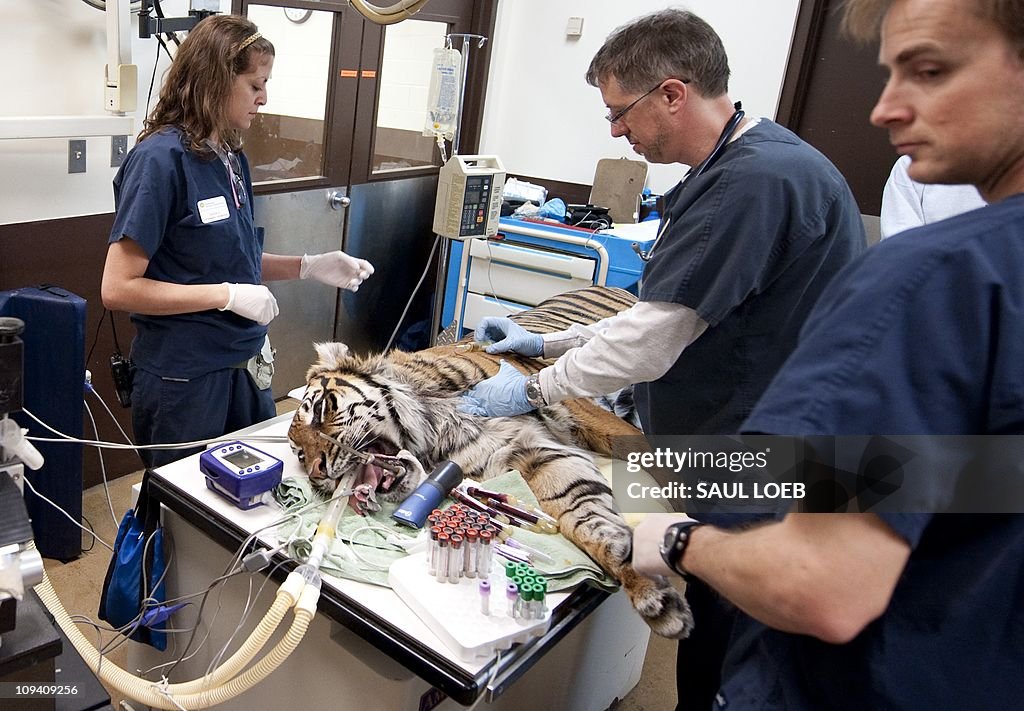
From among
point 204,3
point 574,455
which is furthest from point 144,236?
point 204,3

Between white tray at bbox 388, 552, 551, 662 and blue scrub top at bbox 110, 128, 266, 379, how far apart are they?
36.9 inches

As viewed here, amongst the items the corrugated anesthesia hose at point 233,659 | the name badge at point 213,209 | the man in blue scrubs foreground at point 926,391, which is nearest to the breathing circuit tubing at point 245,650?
the corrugated anesthesia hose at point 233,659

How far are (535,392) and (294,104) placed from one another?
242 cm

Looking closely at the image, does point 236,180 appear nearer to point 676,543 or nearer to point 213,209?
point 213,209


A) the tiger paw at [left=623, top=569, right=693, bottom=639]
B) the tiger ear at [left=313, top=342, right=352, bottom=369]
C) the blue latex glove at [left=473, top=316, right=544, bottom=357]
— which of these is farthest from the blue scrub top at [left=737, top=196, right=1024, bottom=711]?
the blue latex glove at [left=473, top=316, right=544, bottom=357]

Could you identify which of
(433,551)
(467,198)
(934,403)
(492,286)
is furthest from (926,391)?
(492,286)

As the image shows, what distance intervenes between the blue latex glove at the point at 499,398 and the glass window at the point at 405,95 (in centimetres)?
240

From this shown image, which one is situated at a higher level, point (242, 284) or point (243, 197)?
point (243, 197)

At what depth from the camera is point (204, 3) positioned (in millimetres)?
2658

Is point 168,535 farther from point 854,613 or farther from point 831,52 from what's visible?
point 831,52

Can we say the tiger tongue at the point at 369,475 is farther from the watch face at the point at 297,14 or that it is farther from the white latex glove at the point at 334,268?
the watch face at the point at 297,14

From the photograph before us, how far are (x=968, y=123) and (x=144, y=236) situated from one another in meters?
1.66

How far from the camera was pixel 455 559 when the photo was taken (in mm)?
1312

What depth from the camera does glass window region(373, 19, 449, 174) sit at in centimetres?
398
